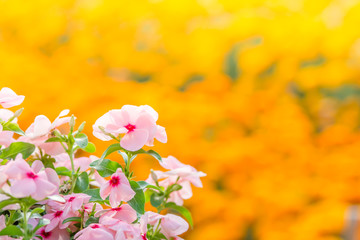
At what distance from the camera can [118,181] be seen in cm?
56

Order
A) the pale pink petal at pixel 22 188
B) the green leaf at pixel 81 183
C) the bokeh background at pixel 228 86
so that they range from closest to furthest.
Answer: the pale pink petal at pixel 22 188 → the green leaf at pixel 81 183 → the bokeh background at pixel 228 86

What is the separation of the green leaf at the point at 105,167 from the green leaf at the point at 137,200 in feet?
0.08

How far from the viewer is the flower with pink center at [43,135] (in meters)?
0.56

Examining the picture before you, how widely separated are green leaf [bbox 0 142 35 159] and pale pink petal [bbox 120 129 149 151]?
0.09m

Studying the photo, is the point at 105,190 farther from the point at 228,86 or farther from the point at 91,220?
the point at 228,86

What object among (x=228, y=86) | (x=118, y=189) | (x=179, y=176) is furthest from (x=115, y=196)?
(x=228, y=86)

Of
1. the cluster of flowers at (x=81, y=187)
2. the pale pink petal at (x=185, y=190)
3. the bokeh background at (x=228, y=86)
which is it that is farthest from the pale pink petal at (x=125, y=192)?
the bokeh background at (x=228, y=86)

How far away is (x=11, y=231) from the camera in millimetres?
527

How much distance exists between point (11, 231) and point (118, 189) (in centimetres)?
10

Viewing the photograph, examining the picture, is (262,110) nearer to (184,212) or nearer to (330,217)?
(330,217)

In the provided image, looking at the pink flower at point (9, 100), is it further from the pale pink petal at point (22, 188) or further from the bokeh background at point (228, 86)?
the bokeh background at point (228, 86)

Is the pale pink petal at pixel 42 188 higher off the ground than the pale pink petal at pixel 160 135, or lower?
lower

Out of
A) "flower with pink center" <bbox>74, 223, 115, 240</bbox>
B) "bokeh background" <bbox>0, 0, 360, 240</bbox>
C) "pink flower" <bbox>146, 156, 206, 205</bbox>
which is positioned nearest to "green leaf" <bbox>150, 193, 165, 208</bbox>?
"pink flower" <bbox>146, 156, 206, 205</bbox>

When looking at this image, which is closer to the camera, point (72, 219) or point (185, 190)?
point (72, 219)
